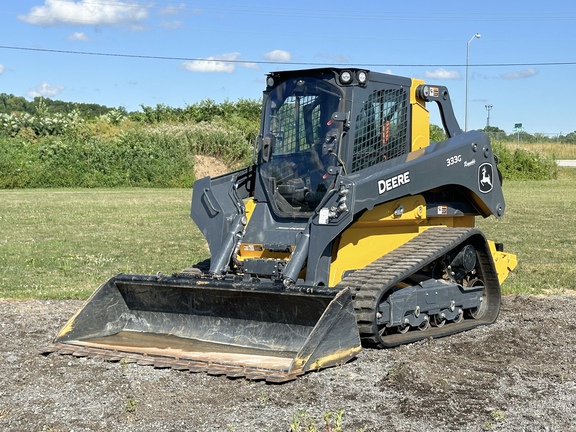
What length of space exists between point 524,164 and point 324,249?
129 ft

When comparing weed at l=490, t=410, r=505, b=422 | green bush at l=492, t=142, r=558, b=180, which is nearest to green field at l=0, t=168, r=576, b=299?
weed at l=490, t=410, r=505, b=422

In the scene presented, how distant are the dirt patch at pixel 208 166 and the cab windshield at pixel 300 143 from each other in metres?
33.7

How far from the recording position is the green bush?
4516cm

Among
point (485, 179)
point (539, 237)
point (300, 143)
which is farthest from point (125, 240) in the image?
point (485, 179)

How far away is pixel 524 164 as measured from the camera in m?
45.4

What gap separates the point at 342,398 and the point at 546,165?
41.6m

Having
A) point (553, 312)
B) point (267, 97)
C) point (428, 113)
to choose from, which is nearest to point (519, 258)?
point (553, 312)

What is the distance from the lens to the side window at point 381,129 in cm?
872

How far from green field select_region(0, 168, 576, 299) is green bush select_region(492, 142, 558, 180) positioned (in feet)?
39.8

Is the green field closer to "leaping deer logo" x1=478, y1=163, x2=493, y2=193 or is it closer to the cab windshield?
"leaping deer logo" x1=478, y1=163, x2=493, y2=193

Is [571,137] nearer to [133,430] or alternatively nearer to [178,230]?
[178,230]

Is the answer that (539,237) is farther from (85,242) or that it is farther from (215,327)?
(215,327)

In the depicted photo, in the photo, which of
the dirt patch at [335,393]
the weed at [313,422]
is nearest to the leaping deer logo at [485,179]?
the dirt patch at [335,393]

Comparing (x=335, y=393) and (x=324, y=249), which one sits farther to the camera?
(x=324, y=249)
